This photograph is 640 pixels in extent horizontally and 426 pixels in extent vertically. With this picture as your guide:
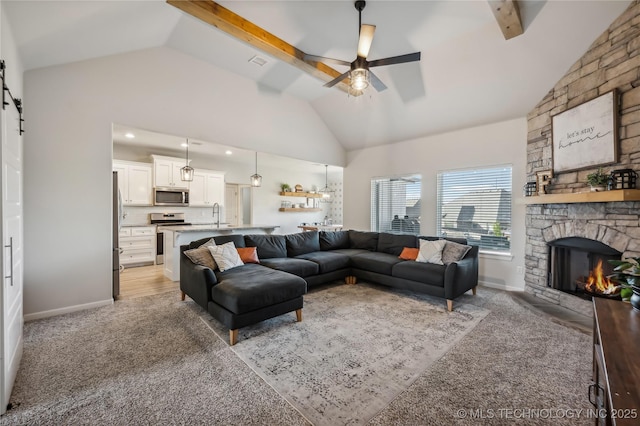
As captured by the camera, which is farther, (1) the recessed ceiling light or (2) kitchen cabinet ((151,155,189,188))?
(2) kitchen cabinet ((151,155,189,188))

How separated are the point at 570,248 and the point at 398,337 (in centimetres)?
284

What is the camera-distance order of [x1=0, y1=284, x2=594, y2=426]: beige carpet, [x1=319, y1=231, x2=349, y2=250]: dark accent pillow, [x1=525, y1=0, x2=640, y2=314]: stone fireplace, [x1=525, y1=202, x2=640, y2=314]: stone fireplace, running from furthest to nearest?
1. [x1=319, y1=231, x2=349, y2=250]: dark accent pillow
2. [x1=525, y1=202, x2=640, y2=314]: stone fireplace
3. [x1=525, y1=0, x2=640, y2=314]: stone fireplace
4. [x1=0, y1=284, x2=594, y2=426]: beige carpet

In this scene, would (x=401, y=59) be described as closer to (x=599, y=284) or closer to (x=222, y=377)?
(x=222, y=377)

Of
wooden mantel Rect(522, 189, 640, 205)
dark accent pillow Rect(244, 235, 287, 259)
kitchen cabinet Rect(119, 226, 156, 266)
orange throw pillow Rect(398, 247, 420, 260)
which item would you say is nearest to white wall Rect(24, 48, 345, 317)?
dark accent pillow Rect(244, 235, 287, 259)

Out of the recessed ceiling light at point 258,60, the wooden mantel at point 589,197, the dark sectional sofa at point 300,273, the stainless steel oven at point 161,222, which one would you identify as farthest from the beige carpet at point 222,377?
the recessed ceiling light at point 258,60

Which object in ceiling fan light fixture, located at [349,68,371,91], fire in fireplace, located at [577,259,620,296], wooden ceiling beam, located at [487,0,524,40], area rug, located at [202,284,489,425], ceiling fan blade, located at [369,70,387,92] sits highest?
wooden ceiling beam, located at [487,0,524,40]

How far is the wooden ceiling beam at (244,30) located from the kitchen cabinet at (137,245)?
4700 millimetres

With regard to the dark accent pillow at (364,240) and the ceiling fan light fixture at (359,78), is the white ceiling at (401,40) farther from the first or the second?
the dark accent pillow at (364,240)

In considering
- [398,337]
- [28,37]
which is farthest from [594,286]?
[28,37]

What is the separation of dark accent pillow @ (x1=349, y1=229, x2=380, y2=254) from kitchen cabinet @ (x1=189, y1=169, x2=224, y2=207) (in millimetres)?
3728

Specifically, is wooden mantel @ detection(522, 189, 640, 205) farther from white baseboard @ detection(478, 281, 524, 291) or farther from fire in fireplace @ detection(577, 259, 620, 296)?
white baseboard @ detection(478, 281, 524, 291)

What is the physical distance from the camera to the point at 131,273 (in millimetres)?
5293

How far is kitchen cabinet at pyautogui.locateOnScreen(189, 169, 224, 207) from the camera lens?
6.73 metres

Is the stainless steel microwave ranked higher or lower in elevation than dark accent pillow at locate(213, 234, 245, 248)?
higher
